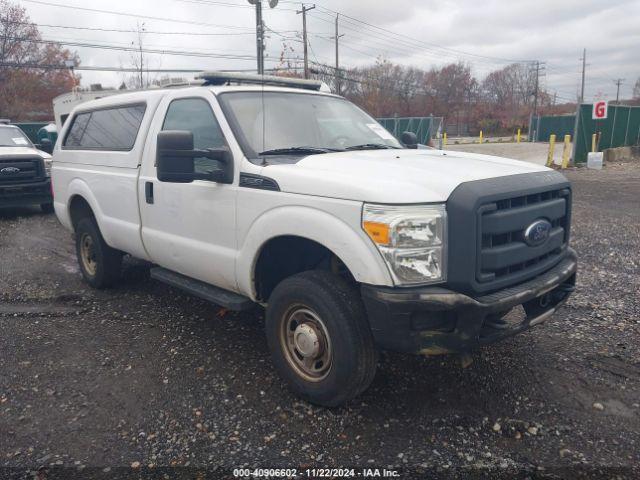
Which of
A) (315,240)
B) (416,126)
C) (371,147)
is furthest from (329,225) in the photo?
(416,126)

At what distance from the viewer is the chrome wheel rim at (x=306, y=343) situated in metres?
3.24

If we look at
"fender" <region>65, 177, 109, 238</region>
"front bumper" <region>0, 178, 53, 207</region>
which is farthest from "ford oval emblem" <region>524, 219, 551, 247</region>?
"front bumper" <region>0, 178, 53, 207</region>

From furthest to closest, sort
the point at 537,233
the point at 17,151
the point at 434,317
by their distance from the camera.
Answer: the point at 17,151
the point at 537,233
the point at 434,317

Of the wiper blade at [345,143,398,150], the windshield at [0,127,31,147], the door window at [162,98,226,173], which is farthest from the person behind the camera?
the windshield at [0,127,31,147]

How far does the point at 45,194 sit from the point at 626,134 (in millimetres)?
21903

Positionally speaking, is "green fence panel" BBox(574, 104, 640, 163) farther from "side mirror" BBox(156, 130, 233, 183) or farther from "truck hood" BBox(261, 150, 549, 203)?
"side mirror" BBox(156, 130, 233, 183)

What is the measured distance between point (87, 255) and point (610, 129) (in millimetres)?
21171

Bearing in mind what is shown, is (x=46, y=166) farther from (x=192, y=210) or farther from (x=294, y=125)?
(x=294, y=125)

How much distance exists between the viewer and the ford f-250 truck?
33.5ft

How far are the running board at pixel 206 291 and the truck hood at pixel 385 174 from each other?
0.95 metres

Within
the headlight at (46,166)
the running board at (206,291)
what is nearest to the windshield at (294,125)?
the running board at (206,291)

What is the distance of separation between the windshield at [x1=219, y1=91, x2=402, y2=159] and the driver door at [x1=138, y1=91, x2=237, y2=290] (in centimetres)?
17

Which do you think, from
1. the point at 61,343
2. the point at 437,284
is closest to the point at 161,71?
the point at 61,343

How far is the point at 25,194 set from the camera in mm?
10469
